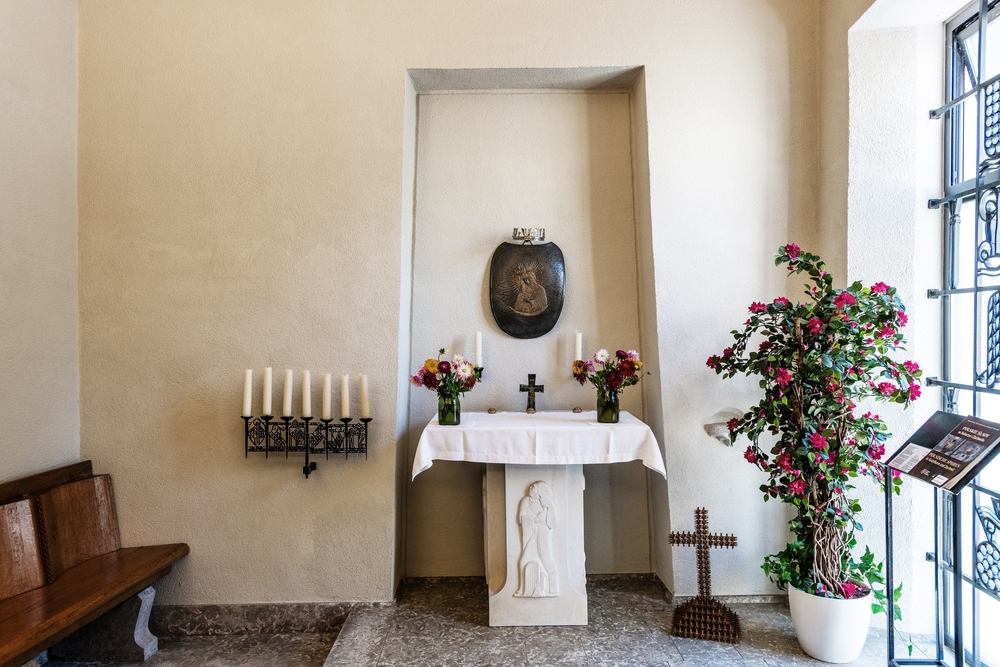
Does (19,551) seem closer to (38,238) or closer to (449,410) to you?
(38,238)

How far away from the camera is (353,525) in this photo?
2889mm

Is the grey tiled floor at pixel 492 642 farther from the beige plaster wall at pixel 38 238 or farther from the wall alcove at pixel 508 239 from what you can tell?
the beige plaster wall at pixel 38 238

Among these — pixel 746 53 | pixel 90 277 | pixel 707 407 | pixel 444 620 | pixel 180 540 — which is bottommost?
pixel 444 620

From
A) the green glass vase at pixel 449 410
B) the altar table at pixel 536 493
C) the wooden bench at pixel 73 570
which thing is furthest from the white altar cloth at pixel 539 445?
the wooden bench at pixel 73 570

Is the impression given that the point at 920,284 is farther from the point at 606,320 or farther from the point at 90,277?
the point at 90,277

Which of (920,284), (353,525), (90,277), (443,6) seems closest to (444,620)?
(353,525)

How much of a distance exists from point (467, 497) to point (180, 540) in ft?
4.68

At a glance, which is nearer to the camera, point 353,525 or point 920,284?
point 920,284

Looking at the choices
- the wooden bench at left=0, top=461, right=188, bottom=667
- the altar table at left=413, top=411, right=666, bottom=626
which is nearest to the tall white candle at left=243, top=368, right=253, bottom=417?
the wooden bench at left=0, top=461, right=188, bottom=667

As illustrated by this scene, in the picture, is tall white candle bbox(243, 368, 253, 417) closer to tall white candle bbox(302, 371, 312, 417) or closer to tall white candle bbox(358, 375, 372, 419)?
tall white candle bbox(302, 371, 312, 417)

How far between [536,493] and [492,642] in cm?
65

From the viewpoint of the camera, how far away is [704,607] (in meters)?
2.66

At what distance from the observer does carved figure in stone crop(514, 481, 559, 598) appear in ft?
8.70

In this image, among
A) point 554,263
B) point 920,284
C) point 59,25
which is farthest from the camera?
point 554,263
